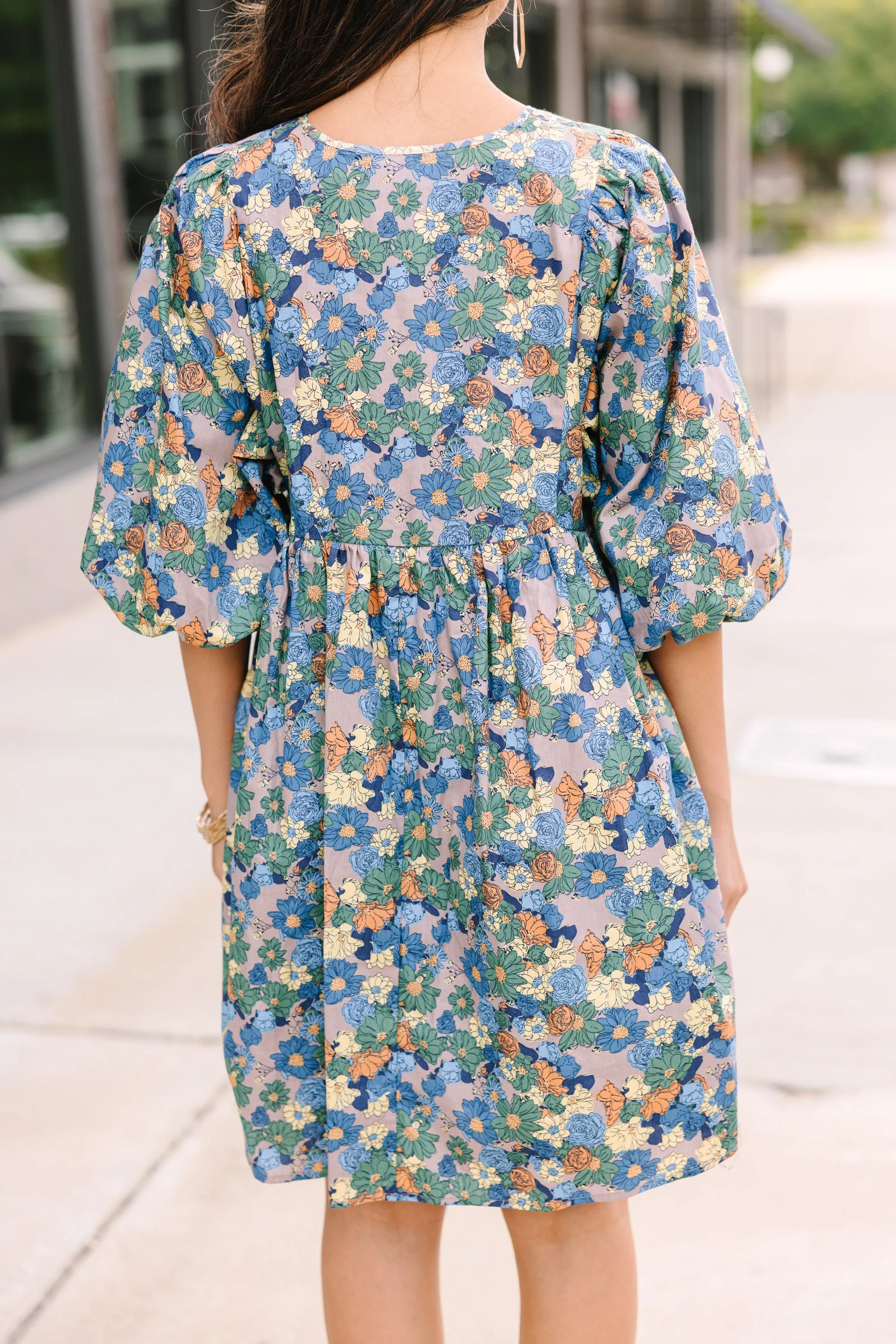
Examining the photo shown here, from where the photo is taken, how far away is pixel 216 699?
1.60 m

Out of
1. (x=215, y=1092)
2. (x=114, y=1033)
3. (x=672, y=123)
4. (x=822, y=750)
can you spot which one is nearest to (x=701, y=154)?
Answer: (x=672, y=123)

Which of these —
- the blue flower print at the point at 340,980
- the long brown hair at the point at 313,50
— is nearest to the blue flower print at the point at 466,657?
the blue flower print at the point at 340,980

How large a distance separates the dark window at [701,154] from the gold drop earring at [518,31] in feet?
62.9

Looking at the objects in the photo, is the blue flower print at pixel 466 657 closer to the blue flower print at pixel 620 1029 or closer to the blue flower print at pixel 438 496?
the blue flower print at pixel 438 496

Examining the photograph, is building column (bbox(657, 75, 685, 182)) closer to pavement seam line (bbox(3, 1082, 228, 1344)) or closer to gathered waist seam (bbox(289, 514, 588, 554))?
pavement seam line (bbox(3, 1082, 228, 1344))

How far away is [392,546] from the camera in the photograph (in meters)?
1.43

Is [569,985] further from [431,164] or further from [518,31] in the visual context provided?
[518,31]

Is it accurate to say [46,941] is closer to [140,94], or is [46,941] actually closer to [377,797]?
[377,797]

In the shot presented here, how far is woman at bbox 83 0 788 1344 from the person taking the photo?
1366 mm

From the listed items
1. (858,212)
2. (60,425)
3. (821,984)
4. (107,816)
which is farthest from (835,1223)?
(858,212)

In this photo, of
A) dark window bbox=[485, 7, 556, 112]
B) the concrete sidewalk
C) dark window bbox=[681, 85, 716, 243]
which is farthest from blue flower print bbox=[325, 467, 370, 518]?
dark window bbox=[681, 85, 716, 243]

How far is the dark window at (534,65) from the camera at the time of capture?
12.0 m

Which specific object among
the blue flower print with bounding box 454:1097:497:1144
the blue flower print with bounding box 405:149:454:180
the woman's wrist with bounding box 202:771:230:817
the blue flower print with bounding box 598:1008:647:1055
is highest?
the blue flower print with bounding box 405:149:454:180

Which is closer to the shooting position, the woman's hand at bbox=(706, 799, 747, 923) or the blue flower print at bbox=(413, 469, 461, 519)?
the blue flower print at bbox=(413, 469, 461, 519)
